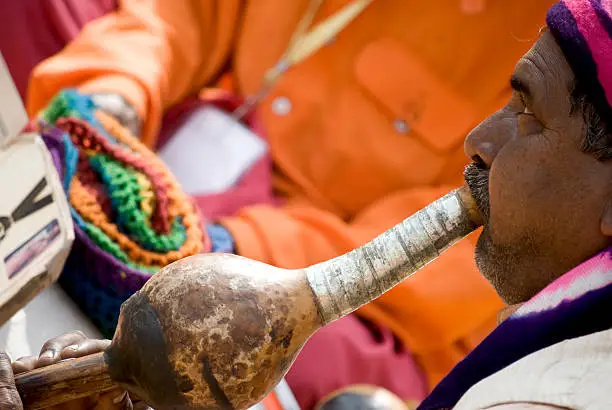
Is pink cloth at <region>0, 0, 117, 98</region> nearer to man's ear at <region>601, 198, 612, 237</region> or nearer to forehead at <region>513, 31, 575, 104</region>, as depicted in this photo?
forehead at <region>513, 31, 575, 104</region>

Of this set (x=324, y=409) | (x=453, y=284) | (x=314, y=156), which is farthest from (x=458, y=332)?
(x=314, y=156)

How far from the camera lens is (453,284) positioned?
1.48m

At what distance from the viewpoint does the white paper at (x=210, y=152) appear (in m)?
1.65

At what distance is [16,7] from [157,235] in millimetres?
858

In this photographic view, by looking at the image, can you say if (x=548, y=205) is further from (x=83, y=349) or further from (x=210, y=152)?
(x=210, y=152)

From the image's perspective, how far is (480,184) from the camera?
0.85m

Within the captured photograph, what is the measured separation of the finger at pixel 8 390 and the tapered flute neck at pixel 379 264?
0.28 meters

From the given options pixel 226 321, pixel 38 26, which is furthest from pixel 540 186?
pixel 38 26

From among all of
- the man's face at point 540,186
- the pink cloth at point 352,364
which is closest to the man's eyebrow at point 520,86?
the man's face at point 540,186

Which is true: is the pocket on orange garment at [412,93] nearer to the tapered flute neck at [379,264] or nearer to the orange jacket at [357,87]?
the orange jacket at [357,87]

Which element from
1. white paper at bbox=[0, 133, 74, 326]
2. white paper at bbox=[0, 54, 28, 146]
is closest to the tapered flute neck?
white paper at bbox=[0, 133, 74, 326]

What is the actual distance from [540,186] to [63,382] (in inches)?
18.4

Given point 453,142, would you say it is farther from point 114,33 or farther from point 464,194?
point 464,194

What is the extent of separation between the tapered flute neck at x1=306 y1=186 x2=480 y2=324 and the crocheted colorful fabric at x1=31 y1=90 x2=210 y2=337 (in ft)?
1.28
